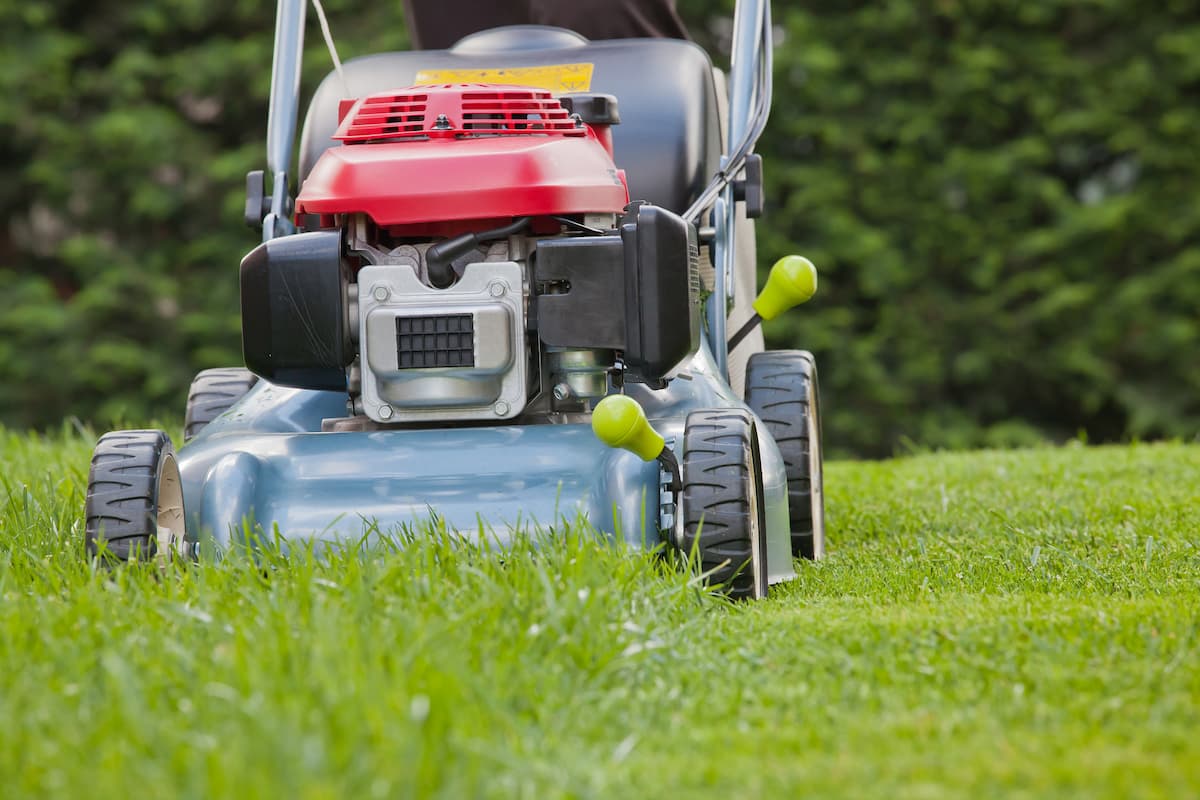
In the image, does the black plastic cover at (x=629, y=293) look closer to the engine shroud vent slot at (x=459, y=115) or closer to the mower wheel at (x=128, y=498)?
the engine shroud vent slot at (x=459, y=115)

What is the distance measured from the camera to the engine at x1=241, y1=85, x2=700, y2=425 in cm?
240

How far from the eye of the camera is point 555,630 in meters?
1.81

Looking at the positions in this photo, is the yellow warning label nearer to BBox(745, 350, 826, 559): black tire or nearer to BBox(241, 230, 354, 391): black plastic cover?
BBox(745, 350, 826, 559): black tire

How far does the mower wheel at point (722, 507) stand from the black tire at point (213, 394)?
4.34 ft

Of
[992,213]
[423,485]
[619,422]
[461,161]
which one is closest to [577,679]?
[619,422]

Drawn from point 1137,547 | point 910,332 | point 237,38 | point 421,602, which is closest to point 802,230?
point 910,332

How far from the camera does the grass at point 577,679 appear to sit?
1377 mm

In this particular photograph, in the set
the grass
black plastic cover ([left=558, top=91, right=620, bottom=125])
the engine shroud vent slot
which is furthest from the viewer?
black plastic cover ([left=558, top=91, right=620, bottom=125])

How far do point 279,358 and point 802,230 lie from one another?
13.8ft

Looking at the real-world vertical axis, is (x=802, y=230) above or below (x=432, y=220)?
below

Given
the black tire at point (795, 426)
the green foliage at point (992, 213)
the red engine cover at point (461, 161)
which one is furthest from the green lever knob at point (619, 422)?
the green foliage at point (992, 213)

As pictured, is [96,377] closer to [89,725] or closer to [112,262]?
[112,262]

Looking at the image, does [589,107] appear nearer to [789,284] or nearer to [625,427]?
[789,284]

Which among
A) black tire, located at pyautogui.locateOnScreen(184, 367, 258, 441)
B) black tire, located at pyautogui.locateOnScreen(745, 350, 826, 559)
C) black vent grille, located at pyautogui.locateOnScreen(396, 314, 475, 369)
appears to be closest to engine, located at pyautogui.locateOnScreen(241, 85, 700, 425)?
black vent grille, located at pyautogui.locateOnScreen(396, 314, 475, 369)
